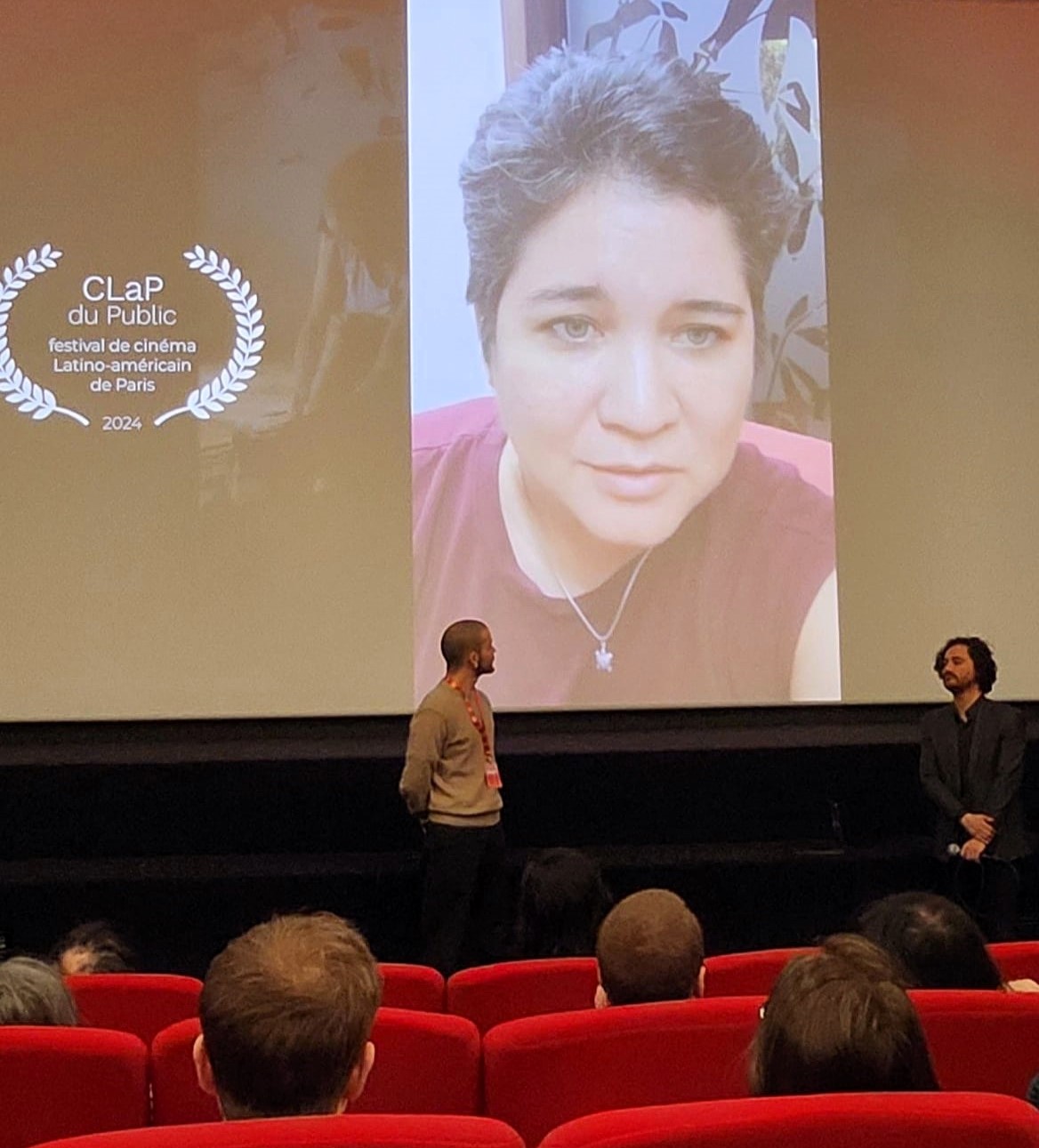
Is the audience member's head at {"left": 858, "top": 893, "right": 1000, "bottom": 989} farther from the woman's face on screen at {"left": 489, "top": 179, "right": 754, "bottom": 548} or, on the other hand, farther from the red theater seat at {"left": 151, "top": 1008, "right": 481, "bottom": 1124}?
the woman's face on screen at {"left": 489, "top": 179, "right": 754, "bottom": 548}

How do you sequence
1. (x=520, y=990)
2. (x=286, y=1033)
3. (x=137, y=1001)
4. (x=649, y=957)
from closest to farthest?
1. (x=286, y=1033)
2. (x=649, y=957)
3. (x=137, y=1001)
4. (x=520, y=990)

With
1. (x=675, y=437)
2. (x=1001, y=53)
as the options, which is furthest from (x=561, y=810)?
(x=1001, y=53)

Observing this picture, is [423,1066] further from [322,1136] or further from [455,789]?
[455,789]

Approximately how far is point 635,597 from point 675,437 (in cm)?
67

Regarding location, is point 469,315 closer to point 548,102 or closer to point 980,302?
point 548,102

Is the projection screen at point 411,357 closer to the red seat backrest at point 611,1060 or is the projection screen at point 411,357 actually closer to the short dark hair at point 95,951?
the short dark hair at point 95,951

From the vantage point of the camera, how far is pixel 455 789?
445cm

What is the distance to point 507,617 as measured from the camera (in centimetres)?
567

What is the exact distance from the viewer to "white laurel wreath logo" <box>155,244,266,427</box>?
5.61m

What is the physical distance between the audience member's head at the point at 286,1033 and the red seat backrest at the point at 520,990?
1223 millimetres

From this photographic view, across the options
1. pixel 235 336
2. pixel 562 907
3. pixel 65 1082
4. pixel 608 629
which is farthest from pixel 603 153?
pixel 65 1082

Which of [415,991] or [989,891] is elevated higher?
[415,991]

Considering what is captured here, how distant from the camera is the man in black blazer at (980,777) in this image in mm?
4395

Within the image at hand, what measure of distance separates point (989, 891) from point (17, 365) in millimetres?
4058
